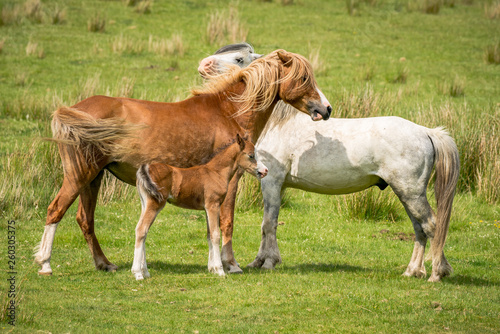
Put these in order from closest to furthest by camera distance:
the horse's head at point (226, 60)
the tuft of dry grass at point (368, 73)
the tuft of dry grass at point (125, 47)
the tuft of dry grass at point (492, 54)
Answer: the horse's head at point (226, 60) < the tuft of dry grass at point (368, 73) < the tuft of dry grass at point (125, 47) < the tuft of dry grass at point (492, 54)

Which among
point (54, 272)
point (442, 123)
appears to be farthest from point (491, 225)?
point (54, 272)

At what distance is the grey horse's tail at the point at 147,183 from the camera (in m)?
6.76

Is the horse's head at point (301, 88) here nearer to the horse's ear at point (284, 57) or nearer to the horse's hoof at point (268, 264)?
the horse's ear at point (284, 57)

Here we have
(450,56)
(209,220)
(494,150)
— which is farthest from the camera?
(450,56)

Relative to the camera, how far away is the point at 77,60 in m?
19.8

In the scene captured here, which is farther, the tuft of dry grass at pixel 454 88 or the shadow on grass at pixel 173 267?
the tuft of dry grass at pixel 454 88

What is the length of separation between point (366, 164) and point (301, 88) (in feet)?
4.03

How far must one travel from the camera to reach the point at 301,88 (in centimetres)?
752

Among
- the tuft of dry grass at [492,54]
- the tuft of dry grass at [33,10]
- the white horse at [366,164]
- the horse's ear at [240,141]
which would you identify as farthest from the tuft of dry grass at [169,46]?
the horse's ear at [240,141]

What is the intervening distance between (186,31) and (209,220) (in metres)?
16.5

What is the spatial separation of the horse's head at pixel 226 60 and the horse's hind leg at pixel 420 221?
2.85 m

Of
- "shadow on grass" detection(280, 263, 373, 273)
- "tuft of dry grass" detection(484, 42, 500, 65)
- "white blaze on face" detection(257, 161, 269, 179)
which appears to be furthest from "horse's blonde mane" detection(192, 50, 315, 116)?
"tuft of dry grass" detection(484, 42, 500, 65)

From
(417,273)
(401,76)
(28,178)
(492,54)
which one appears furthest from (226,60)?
(492,54)

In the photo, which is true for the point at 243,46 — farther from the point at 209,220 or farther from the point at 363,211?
the point at 363,211
